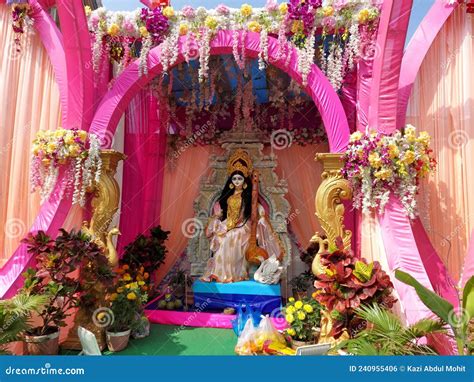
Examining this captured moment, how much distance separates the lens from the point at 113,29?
464 centimetres

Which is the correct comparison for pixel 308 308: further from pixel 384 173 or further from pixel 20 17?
pixel 20 17

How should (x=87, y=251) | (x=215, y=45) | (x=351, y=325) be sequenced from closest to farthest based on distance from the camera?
(x=351, y=325)
(x=87, y=251)
(x=215, y=45)

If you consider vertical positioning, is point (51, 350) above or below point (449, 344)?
below

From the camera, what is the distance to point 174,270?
6309 mm

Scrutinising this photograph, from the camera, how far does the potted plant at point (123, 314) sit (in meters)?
3.84

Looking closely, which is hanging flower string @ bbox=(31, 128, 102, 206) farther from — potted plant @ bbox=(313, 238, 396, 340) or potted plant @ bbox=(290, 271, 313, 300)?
potted plant @ bbox=(290, 271, 313, 300)

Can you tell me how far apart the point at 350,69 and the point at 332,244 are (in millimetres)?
2486

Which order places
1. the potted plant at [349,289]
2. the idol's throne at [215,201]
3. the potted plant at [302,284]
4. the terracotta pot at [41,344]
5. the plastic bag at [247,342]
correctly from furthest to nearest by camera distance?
1. the potted plant at [302,284]
2. the idol's throne at [215,201]
3. the plastic bag at [247,342]
4. the terracotta pot at [41,344]
5. the potted plant at [349,289]

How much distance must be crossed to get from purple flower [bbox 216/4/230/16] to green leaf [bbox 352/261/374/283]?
3.64 m

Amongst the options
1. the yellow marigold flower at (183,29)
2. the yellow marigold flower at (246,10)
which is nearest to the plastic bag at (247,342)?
the yellow marigold flower at (183,29)

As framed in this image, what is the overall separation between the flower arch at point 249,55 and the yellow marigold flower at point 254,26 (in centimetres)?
6

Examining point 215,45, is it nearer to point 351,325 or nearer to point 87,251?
point 87,251

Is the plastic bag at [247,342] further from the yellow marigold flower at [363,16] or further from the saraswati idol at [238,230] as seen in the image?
the yellow marigold flower at [363,16]

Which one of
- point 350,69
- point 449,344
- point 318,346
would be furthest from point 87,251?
point 350,69
